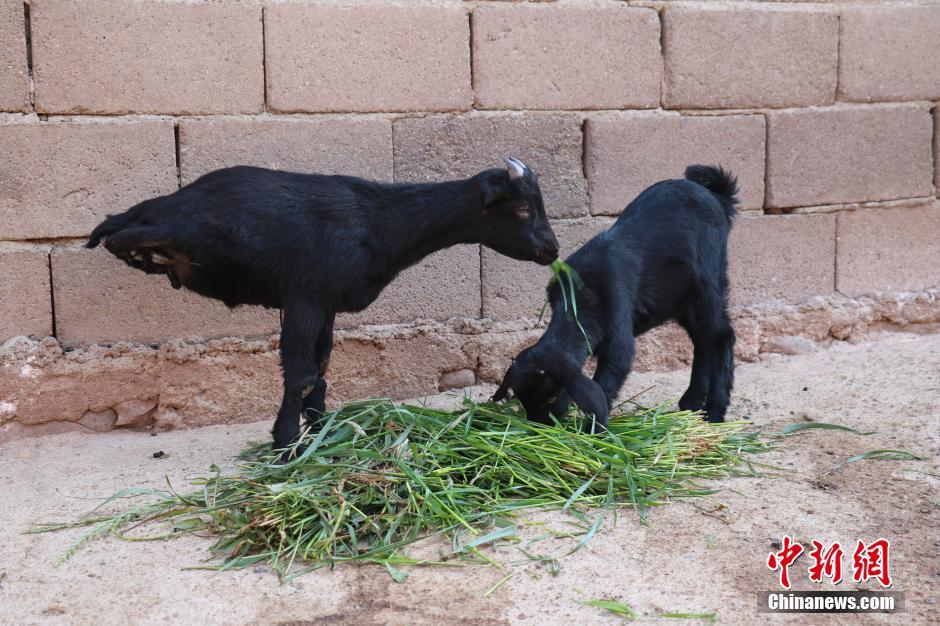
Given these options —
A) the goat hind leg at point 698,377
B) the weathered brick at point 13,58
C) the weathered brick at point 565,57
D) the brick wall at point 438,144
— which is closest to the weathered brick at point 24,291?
the brick wall at point 438,144

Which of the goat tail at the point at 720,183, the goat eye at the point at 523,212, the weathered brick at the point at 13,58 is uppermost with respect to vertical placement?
the weathered brick at the point at 13,58

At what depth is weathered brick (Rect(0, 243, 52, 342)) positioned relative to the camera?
477cm

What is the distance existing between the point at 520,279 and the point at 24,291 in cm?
269

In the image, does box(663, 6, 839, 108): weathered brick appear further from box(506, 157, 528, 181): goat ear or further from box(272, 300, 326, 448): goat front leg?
box(272, 300, 326, 448): goat front leg

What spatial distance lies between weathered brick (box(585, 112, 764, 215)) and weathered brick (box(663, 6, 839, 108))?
0.13 metres

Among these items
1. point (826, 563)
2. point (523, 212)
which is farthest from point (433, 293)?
point (826, 563)

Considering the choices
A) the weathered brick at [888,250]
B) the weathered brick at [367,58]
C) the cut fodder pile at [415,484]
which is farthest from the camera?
the weathered brick at [888,250]

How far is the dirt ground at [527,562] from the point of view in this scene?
300 centimetres

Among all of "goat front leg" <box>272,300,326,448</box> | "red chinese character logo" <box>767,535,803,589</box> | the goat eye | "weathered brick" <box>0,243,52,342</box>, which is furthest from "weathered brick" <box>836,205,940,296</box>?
"weathered brick" <box>0,243,52,342</box>

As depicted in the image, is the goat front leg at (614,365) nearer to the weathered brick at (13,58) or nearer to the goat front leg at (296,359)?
the goat front leg at (296,359)

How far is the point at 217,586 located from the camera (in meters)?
3.18

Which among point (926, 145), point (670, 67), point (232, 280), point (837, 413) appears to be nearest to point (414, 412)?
point (232, 280)

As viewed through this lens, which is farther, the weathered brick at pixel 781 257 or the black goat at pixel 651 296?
the weathered brick at pixel 781 257

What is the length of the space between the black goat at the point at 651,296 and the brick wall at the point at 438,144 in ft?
2.87
